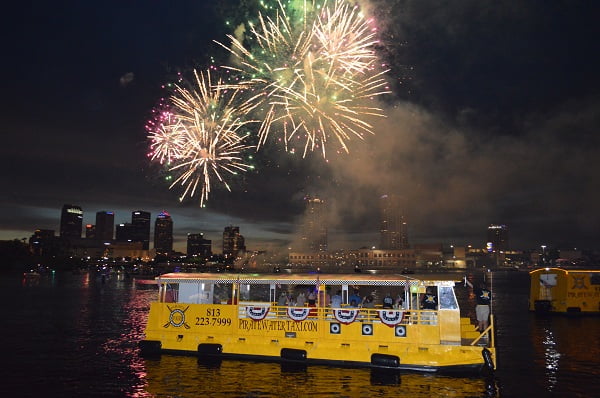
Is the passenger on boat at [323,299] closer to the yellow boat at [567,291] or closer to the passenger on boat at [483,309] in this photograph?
the passenger on boat at [483,309]

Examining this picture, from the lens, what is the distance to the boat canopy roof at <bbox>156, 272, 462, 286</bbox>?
18.4 metres

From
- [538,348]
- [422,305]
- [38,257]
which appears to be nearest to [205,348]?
[422,305]

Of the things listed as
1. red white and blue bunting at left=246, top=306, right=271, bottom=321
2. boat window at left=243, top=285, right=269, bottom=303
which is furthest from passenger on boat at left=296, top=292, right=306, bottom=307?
boat window at left=243, top=285, right=269, bottom=303

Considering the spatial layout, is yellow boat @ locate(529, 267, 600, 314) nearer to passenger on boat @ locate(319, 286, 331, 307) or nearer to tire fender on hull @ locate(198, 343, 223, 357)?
passenger on boat @ locate(319, 286, 331, 307)

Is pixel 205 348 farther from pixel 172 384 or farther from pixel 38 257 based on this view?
pixel 38 257

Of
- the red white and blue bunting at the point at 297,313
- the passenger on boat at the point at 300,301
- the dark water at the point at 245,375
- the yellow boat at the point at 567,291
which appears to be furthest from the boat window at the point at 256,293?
the yellow boat at the point at 567,291

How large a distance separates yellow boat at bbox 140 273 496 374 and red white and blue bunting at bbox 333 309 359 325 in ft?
0.13

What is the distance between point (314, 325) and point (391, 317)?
3.20 meters

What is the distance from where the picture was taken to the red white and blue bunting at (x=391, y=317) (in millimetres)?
17953

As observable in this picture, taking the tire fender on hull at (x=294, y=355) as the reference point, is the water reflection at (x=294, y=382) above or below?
below

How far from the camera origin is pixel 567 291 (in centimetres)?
A: 3869

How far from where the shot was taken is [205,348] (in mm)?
20141

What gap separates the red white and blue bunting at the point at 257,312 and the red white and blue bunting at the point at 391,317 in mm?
4809

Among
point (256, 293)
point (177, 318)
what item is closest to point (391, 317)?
point (256, 293)
